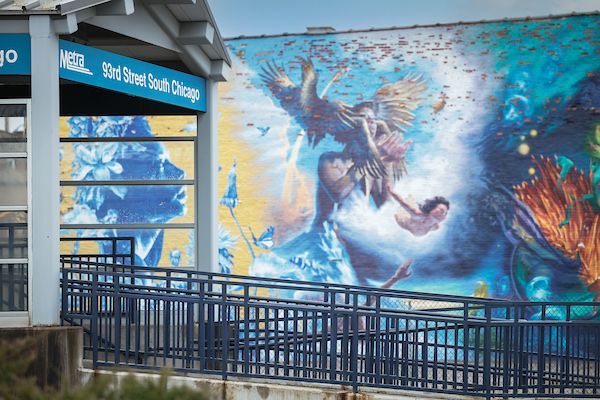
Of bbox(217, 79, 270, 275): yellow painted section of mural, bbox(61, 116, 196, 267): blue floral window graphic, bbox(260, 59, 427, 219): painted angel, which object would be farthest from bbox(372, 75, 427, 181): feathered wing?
bbox(61, 116, 196, 267): blue floral window graphic

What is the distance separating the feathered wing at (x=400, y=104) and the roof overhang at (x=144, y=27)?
29.7 feet

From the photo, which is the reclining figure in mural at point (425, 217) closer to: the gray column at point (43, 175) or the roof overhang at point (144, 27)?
the roof overhang at point (144, 27)

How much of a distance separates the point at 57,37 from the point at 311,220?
13542 mm

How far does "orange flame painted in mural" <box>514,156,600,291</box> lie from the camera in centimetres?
2328

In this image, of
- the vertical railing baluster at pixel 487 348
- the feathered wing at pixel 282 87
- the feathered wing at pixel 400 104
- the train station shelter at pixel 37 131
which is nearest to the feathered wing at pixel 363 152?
the feathered wing at pixel 400 104

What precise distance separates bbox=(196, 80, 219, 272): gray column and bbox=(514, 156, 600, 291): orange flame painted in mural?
1016 cm

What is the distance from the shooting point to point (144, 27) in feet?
43.1

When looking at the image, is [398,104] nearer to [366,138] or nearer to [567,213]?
[366,138]

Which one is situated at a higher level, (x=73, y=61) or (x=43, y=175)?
(x=73, y=61)

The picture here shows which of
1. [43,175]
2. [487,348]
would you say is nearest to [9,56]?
[43,175]

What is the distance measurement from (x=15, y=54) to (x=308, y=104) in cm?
1359

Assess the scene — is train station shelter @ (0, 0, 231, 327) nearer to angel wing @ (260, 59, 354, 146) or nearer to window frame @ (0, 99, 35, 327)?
window frame @ (0, 99, 35, 327)

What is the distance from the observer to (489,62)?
77.7 ft

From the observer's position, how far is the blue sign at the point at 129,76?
1138 cm
